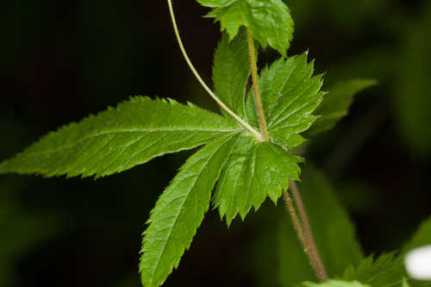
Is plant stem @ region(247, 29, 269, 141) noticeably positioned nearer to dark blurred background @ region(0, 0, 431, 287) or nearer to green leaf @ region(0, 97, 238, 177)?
green leaf @ region(0, 97, 238, 177)

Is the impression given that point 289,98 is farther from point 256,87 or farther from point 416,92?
point 416,92

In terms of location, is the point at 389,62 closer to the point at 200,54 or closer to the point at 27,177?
the point at 200,54

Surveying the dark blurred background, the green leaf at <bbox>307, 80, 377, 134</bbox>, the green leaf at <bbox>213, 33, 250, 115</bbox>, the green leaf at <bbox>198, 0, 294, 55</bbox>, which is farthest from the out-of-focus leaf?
the green leaf at <bbox>198, 0, 294, 55</bbox>

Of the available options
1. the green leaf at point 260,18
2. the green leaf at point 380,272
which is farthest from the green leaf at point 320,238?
the green leaf at point 260,18

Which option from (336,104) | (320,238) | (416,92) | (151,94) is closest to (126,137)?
(336,104)

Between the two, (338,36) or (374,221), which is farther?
(338,36)

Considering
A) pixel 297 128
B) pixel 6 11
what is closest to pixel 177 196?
pixel 297 128

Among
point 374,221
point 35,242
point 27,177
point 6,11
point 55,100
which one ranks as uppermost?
point 6,11
